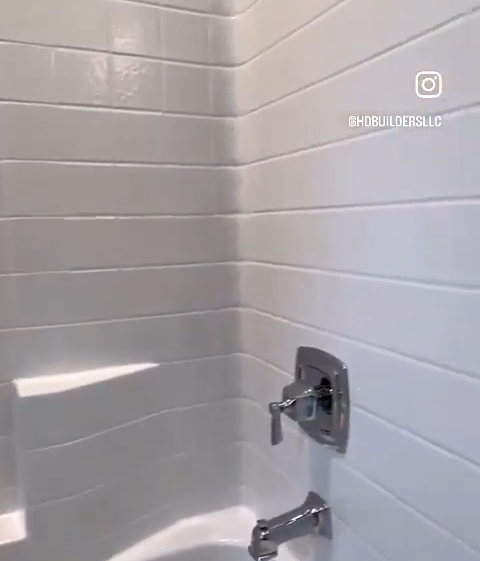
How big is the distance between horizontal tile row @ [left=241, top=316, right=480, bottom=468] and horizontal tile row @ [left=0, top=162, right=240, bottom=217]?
0.31m

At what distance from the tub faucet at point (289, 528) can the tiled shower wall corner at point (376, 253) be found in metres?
0.03

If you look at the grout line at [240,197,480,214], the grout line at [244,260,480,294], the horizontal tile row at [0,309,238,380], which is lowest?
the horizontal tile row at [0,309,238,380]

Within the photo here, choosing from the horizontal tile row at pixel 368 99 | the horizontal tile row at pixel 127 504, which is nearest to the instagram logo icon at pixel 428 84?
the horizontal tile row at pixel 368 99

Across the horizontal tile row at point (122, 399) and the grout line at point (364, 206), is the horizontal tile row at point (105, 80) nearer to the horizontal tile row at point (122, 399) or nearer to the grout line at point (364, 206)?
the grout line at point (364, 206)

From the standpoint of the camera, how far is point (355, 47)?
0.87 metres

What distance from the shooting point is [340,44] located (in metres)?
0.90

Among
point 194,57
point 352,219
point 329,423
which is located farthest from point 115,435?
point 194,57

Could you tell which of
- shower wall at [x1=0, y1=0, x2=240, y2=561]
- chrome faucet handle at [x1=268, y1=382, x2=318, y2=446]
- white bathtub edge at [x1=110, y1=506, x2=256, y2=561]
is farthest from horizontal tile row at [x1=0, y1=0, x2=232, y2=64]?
white bathtub edge at [x1=110, y1=506, x2=256, y2=561]

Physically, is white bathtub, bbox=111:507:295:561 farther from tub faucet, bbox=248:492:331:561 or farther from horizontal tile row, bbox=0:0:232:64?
horizontal tile row, bbox=0:0:232:64

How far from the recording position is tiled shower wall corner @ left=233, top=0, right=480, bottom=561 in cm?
70

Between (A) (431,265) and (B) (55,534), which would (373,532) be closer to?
(A) (431,265)

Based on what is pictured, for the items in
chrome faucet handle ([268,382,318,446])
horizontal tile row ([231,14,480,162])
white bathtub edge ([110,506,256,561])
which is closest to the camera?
horizontal tile row ([231,14,480,162])

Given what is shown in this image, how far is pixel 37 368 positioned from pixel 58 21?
2.17ft

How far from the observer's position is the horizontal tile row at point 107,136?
109cm
